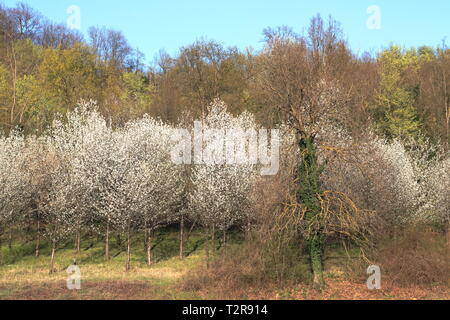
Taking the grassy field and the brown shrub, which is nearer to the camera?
the grassy field

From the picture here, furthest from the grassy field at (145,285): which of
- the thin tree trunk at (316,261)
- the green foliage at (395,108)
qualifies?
the green foliage at (395,108)

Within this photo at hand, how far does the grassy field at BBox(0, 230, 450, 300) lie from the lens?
76.1ft

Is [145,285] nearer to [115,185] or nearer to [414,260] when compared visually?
[115,185]

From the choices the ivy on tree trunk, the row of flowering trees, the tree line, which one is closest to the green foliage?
the tree line

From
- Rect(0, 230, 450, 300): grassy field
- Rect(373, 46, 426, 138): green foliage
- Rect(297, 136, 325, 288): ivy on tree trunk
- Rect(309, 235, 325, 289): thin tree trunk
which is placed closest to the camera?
Rect(0, 230, 450, 300): grassy field

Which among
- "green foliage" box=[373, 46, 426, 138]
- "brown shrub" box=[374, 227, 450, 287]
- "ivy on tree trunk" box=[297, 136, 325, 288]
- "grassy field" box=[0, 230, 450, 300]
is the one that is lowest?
"grassy field" box=[0, 230, 450, 300]

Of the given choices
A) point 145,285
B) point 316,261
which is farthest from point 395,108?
point 145,285

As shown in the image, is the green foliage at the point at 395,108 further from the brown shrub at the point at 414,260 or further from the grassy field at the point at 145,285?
the brown shrub at the point at 414,260

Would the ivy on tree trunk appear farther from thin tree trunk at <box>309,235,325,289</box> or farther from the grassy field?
the grassy field

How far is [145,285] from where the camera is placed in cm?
2550

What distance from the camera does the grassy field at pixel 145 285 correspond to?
76.1 ft

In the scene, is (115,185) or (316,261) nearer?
(316,261)

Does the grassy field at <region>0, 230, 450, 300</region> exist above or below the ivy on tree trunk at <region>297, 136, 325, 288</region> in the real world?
below
